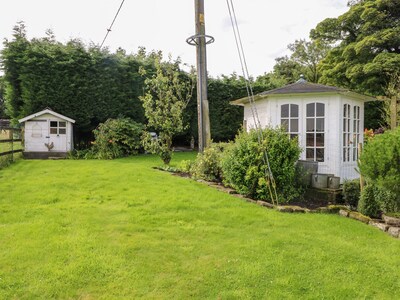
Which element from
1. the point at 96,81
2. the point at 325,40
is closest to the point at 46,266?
the point at 96,81

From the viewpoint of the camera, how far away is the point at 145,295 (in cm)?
261

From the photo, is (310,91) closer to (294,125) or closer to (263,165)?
(294,125)

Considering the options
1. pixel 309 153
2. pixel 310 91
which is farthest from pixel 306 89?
pixel 309 153

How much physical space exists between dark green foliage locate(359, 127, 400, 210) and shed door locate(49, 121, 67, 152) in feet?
35.8

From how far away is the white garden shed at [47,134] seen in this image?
12.1 m

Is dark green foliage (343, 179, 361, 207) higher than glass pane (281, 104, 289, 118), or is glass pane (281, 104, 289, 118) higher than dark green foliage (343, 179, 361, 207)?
glass pane (281, 104, 289, 118)

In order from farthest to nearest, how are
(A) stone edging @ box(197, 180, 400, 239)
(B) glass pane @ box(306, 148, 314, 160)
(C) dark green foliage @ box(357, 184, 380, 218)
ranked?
(B) glass pane @ box(306, 148, 314, 160)
(C) dark green foliage @ box(357, 184, 380, 218)
(A) stone edging @ box(197, 180, 400, 239)

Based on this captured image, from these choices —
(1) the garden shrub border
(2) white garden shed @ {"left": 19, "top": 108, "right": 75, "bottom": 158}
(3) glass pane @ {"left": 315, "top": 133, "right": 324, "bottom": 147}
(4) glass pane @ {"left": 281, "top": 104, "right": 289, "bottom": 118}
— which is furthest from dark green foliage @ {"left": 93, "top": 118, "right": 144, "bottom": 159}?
(3) glass pane @ {"left": 315, "top": 133, "right": 324, "bottom": 147}

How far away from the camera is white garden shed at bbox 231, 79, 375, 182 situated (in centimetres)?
756

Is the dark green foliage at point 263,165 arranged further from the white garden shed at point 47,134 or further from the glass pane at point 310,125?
the white garden shed at point 47,134

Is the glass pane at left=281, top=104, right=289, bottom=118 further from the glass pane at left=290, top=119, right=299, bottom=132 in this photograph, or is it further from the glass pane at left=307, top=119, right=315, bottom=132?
the glass pane at left=307, top=119, right=315, bottom=132

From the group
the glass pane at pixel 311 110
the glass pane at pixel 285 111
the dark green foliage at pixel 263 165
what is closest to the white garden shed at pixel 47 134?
the glass pane at pixel 285 111

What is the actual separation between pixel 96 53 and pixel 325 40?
43.6ft

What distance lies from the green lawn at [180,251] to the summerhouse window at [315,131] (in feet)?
9.81
